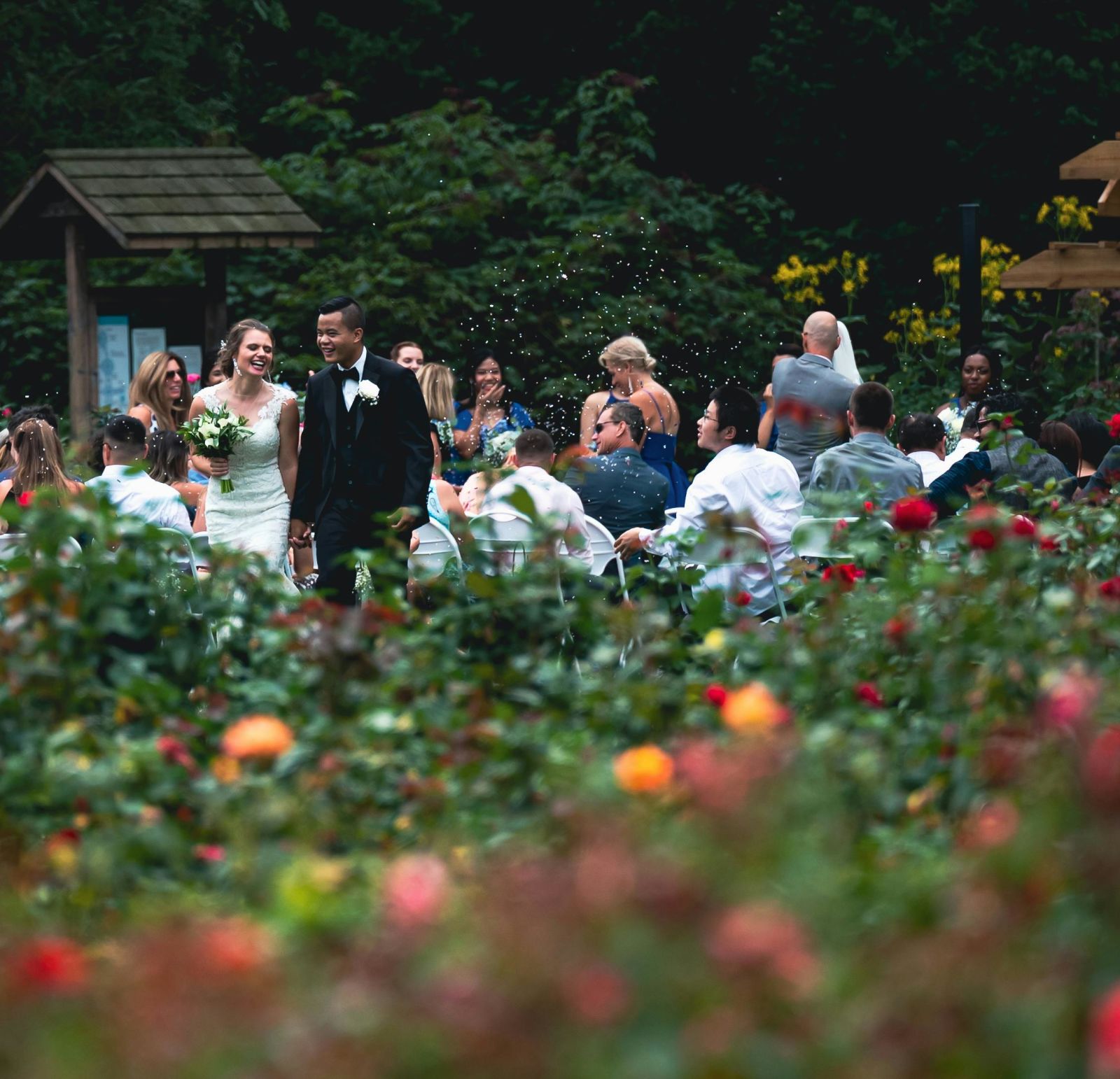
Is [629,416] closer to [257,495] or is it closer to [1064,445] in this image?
[257,495]

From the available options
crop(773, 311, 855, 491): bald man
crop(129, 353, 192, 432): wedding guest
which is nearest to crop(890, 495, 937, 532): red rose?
crop(773, 311, 855, 491): bald man

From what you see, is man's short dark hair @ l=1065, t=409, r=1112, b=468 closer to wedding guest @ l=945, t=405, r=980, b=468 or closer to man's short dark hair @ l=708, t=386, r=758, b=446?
wedding guest @ l=945, t=405, r=980, b=468

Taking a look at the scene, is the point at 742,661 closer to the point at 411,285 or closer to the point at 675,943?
the point at 675,943

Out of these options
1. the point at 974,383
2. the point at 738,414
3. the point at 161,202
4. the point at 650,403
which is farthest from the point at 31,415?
the point at 974,383

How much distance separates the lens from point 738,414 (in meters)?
7.00

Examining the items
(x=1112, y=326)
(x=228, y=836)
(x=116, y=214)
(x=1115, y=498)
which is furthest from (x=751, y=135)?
(x=228, y=836)

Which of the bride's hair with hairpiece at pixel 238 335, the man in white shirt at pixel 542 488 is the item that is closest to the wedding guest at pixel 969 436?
the man in white shirt at pixel 542 488

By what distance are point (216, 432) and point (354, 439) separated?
0.72 metres

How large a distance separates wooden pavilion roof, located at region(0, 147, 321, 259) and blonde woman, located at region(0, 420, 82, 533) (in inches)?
182

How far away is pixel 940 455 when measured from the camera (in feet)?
25.4

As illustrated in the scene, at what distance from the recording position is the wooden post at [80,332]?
1162cm

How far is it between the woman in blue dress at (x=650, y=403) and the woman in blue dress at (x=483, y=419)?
796 millimetres

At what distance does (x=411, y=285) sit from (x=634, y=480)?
7.61 metres

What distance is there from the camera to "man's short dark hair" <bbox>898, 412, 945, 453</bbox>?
7.50m
